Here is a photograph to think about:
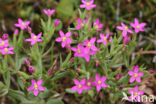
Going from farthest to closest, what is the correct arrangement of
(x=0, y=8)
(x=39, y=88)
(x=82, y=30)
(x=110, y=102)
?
(x=0, y=8), (x=110, y=102), (x=82, y=30), (x=39, y=88)

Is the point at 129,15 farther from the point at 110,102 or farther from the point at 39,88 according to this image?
the point at 39,88

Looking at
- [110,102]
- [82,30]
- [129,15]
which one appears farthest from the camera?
[129,15]

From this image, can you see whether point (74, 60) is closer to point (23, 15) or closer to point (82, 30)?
point (82, 30)

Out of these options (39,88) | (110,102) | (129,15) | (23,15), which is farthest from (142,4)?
(39,88)

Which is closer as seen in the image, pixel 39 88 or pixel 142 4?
pixel 39 88

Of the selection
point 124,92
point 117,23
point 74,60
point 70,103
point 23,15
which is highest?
point 23,15

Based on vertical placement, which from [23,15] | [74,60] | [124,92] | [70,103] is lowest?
[70,103]

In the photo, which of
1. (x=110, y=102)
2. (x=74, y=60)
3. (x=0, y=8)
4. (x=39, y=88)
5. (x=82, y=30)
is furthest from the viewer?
(x=0, y=8)

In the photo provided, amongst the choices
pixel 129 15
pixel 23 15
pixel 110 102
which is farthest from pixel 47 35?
pixel 129 15

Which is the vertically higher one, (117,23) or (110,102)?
(117,23)
